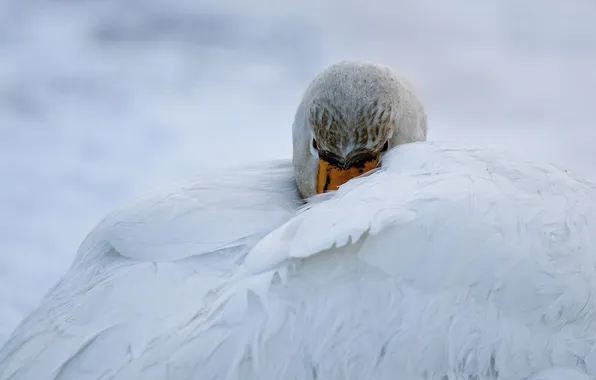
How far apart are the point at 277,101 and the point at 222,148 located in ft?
0.92

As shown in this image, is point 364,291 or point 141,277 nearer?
point 364,291

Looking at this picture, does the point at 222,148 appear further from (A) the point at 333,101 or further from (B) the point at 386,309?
(B) the point at 386,309

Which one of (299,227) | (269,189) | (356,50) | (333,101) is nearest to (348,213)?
(299,227)

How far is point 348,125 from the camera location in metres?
1.67

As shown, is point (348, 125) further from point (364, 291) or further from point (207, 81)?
point (207, 81)

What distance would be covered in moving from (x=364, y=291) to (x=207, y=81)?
222cm

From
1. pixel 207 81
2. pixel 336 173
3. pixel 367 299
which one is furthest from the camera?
pixel 207 81

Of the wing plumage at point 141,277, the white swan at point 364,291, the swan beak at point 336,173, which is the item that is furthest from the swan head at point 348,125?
the white swan at point 364,291

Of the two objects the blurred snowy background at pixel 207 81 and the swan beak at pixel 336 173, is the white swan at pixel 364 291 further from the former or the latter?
the blurred snowy background at pixel 207 81

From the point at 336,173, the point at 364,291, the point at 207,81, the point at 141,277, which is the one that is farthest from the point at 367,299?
the point at 207,81

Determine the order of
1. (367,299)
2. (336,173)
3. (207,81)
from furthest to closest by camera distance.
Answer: (207,81) → (336,173) → (367,299)

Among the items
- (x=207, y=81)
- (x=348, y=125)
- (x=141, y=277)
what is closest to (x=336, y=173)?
(x=348, y=125)

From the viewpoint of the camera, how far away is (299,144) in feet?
5.85

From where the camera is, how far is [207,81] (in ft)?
10.1
